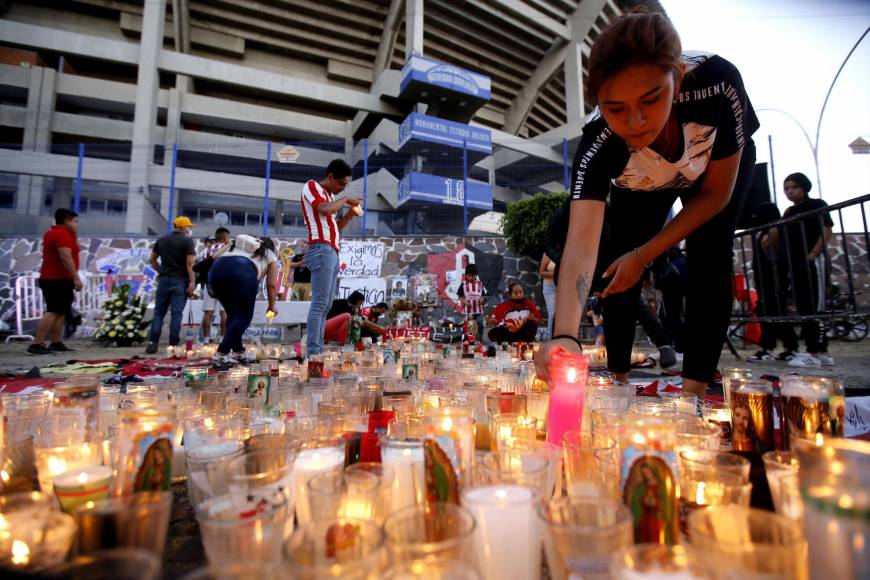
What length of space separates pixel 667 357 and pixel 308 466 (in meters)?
4.19

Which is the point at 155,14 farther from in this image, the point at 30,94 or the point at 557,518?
the point at 557,518

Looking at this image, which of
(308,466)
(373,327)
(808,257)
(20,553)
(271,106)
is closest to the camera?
(20,553)

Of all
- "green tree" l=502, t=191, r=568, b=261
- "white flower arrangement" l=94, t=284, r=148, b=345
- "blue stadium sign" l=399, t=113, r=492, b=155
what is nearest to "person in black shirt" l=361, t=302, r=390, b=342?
"green tree" l=502, t=191, r=568, b=261

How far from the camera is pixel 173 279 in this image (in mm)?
6164

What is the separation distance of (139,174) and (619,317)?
1538cm

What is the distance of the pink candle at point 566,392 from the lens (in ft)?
4.42

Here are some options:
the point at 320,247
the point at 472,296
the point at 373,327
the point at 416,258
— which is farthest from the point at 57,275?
the point at 416,258

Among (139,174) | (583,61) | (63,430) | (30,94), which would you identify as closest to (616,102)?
→ (63,430)

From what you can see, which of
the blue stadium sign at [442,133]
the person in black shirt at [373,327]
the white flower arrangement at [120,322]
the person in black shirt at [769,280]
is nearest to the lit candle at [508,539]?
the person in black shirt at [769,280]

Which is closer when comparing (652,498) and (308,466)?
(652,498)

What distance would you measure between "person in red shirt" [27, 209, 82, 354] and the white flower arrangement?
1317mm

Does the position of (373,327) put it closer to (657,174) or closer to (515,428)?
(657,174)

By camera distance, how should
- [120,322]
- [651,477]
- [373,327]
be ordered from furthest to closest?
[120,322], [373,327], [651,477]

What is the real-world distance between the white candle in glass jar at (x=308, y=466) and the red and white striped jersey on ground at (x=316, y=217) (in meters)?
3.54
